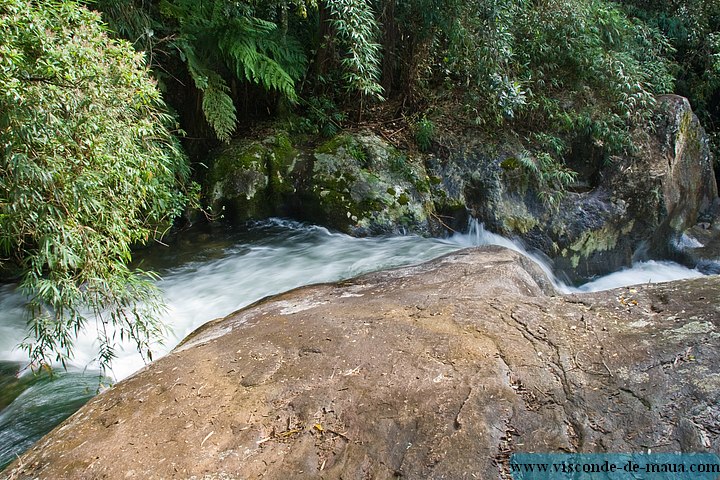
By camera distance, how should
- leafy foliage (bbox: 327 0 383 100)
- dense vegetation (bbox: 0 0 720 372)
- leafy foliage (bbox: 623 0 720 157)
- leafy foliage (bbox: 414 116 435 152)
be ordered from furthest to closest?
leafy foliage (bbox: 623 0 720 157), leafy foliage (bbox: 414 116 435 152), leafy foliage (bbox: 327 0 383 100), dense vegetation (bbox: 0 0 720 372)

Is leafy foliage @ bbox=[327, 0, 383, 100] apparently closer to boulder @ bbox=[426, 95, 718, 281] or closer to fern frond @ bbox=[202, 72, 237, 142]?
fern frond @ bbox=[202, 72, 237, 142]

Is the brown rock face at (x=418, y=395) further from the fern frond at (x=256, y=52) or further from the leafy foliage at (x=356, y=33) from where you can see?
the fern frond at (x=256, y=52)

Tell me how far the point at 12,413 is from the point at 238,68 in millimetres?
4386

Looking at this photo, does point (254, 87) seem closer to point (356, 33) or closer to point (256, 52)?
point (256, 52)

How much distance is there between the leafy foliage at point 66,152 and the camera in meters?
2.82

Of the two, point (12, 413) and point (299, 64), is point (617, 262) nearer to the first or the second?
point (299, 64)

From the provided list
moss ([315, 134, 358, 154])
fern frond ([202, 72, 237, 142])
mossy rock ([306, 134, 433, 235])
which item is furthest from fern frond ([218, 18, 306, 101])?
mossy rock ([306, 134, 433, 235])

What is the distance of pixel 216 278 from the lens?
5.56 m

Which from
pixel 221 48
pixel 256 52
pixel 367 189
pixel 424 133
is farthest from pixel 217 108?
pixel 424 133

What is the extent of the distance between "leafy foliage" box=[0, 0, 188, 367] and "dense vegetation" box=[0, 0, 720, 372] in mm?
11

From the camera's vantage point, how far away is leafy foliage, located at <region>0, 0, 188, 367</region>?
2824 millimetres

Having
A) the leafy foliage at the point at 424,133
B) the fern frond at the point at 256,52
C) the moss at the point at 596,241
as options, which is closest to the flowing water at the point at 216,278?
the moss at the point at 596,241

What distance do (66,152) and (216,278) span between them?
8.70 ft

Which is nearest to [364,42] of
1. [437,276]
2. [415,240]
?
[415,240]
